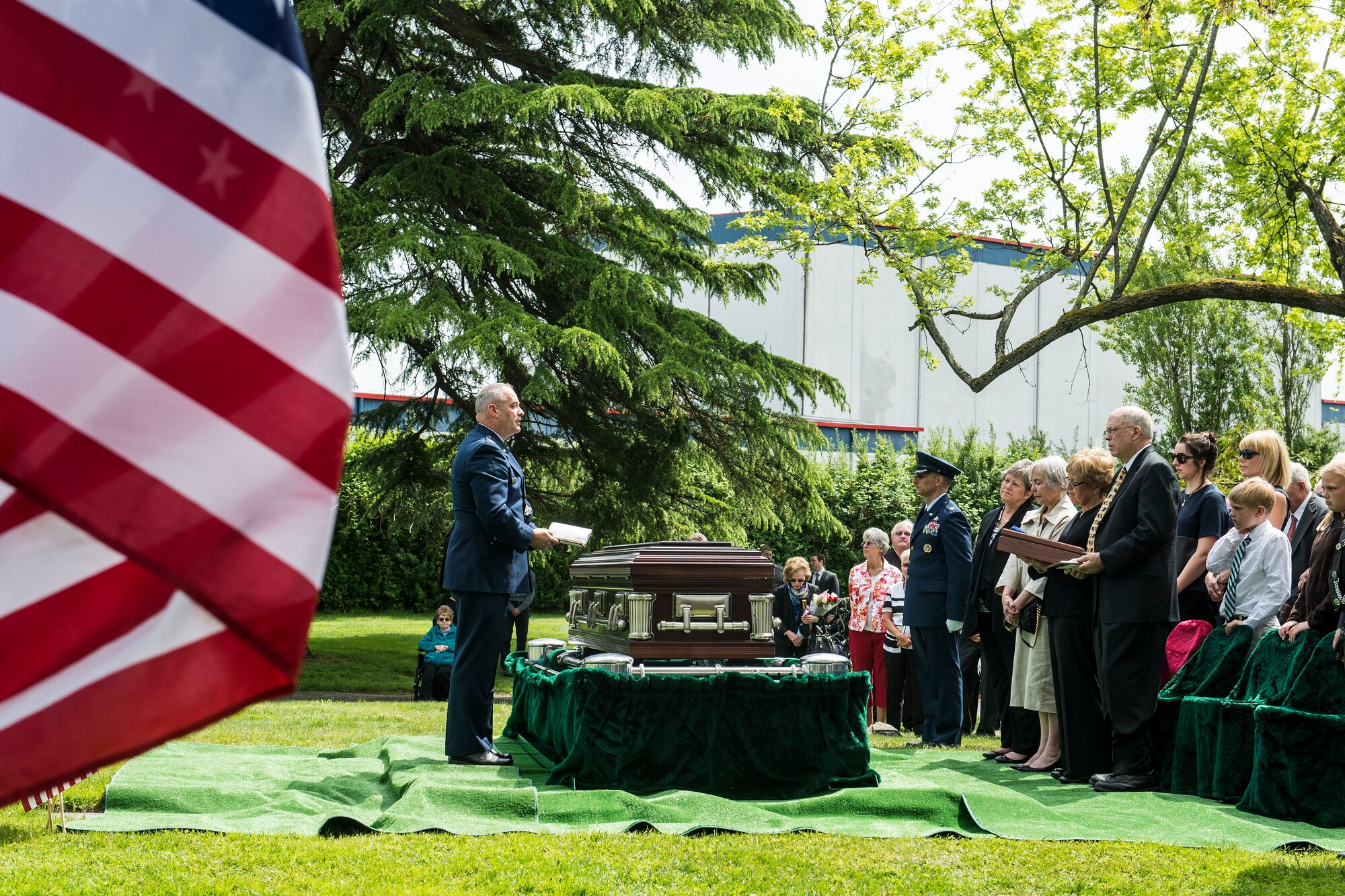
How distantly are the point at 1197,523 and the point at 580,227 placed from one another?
939 centimetres

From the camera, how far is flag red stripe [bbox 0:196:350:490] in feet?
3.60

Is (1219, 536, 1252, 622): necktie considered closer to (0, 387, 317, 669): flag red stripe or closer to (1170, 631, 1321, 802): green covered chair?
(1170, 631, 1321, 802): green covered chair

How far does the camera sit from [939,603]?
8570 mm

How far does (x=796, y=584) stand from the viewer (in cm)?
1268

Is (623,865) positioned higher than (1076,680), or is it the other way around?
(1076,680)

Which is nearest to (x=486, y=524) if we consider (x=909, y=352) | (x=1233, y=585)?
(x=1233, y=585)

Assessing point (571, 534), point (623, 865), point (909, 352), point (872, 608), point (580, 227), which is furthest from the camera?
point (909, 352)

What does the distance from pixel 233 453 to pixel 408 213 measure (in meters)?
12.9

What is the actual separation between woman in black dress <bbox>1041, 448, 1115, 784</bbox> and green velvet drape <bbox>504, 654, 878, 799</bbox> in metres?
1.60

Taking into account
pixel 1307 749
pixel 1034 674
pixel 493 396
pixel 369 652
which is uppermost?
pixel 493 396

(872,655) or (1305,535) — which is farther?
(872,655)

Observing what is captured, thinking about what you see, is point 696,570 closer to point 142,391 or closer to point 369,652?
point 142,391

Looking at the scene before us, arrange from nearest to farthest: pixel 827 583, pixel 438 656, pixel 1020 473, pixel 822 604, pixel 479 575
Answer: pixel 479 575 < pixel 1020 473 < pixel 438 656 < pixel 822 604 < pixel 827 583

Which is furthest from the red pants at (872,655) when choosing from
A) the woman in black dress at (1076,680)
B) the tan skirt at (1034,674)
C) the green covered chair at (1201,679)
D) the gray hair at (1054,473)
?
the green covered chair at (1201,679)
